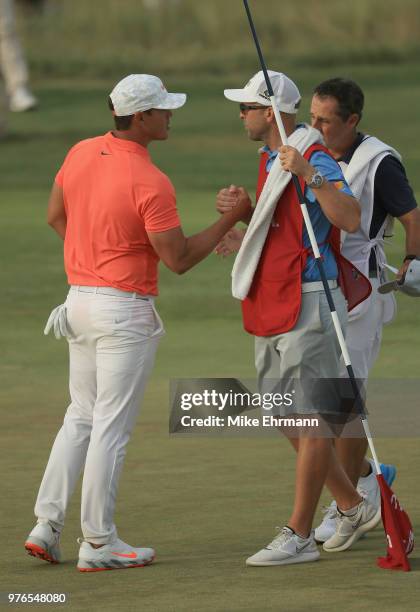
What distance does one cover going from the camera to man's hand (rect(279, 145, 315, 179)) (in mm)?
7300

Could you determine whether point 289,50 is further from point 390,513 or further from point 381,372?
point 390,513

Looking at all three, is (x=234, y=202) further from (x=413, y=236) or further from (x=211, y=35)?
(x=211, y=35)

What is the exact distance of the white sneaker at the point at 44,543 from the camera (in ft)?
24.3

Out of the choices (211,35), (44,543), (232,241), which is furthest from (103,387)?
(211,35)

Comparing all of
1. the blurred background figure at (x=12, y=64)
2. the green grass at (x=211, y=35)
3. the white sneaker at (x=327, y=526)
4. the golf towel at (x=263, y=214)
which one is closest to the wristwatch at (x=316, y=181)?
the golf towel at (x=263, y=214)

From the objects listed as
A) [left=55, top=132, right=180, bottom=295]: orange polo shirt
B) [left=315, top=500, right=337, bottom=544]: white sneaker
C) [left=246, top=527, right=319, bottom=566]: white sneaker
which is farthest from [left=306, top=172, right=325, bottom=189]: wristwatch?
[left=315, top=500, right=337, bottom=544]: white sneaker

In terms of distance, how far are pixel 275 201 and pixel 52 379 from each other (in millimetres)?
4755

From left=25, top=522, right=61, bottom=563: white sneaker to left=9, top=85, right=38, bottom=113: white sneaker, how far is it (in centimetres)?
2254

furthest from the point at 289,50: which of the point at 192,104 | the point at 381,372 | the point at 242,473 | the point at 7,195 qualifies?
the point at 242,473

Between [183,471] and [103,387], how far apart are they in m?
1.93

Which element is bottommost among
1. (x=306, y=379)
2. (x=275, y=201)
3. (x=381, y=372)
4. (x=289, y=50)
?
(x=289, y=50)

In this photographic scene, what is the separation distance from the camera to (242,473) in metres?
9.26

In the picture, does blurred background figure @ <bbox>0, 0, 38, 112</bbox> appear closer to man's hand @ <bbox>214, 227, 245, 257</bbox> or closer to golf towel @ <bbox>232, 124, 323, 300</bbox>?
A: man's hand @ <bbox>214, 227, 245, 257</bbox>

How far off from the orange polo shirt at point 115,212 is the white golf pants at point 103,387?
0.08 metres
